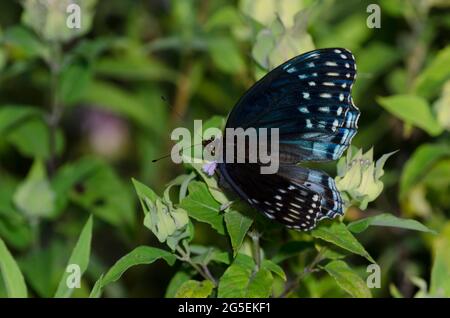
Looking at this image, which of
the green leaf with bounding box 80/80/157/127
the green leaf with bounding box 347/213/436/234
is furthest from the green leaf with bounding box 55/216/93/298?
the green leaf with bounding box 80/80/157/127

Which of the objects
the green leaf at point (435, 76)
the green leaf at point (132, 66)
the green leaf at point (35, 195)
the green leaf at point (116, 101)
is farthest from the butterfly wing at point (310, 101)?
the green leaf at point (116, 101)

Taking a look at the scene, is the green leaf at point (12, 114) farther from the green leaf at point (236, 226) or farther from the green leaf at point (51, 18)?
the green leaf at point (236, 226)

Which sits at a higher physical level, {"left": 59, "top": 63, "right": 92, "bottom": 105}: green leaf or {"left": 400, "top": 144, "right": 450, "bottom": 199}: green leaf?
{"left": 59, "top": 63, "right": 92, "bottom": 105}: green leaf

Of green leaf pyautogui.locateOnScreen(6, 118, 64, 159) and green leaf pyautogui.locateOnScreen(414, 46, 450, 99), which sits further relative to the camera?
green leaf pyautogui.locateOnScreen(6, 118, 64, 159)

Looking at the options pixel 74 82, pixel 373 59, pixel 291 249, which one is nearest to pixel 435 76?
pixel 373 59

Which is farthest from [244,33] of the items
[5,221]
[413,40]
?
[5,221]

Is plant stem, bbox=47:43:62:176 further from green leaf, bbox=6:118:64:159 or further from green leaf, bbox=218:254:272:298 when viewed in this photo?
green leaf, bbox=218:254:272:298
